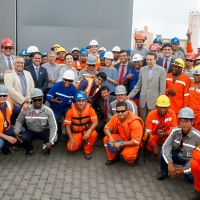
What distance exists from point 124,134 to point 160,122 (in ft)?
2.21

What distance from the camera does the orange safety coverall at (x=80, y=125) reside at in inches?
193

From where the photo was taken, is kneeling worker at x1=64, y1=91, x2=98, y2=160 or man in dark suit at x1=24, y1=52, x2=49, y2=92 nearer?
kneeling worker at x1=64, y1=91, x2=98, y2=160

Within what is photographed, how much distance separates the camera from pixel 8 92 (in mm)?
4922

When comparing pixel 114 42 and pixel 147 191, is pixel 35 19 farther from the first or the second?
pixel 147 191

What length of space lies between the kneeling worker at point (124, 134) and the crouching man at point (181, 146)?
Result: 531 mm

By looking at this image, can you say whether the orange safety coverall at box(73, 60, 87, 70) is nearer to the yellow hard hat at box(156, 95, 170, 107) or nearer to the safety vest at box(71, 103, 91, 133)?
the safety vest at box(71, 103, 91, 133)

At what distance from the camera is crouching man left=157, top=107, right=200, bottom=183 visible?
372 cm

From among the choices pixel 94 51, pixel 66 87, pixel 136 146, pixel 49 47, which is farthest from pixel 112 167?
pixel 49 47

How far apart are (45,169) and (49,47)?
5.92m

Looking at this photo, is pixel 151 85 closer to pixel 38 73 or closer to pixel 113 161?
pixel 113 161

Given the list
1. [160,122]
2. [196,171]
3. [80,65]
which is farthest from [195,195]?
[80,65]

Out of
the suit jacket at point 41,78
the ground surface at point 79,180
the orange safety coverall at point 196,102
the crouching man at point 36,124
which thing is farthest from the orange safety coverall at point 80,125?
the orange safety coverall at point 196,102

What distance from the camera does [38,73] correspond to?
18.6 feet

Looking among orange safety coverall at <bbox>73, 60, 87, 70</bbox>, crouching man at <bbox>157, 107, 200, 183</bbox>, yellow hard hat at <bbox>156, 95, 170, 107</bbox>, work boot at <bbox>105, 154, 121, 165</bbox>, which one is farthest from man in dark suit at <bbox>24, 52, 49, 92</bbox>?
crouching man at <bbox>157, 107, 200, 183</bbox>
